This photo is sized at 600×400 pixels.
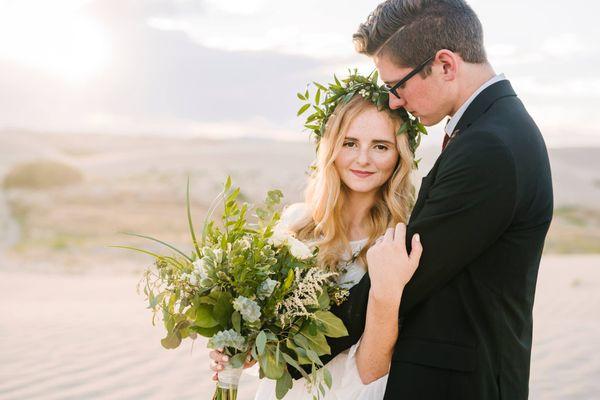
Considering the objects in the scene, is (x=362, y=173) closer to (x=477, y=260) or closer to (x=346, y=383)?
(x=346, y=383)

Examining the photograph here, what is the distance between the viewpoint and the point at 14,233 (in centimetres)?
2177

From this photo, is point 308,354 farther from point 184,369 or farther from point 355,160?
point 184,369

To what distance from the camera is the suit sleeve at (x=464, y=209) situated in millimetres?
2641

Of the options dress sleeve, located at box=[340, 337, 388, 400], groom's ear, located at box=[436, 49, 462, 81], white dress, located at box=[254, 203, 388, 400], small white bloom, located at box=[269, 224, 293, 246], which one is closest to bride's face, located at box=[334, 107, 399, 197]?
white dress, located at box=[254, 203, 388, 400]

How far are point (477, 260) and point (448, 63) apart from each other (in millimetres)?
830

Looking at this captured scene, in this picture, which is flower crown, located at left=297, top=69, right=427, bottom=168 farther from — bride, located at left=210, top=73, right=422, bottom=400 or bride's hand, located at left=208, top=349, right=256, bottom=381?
bride's hand, located at left=208, top=349, right=256, bottom=381

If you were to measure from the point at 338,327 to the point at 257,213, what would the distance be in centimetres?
63

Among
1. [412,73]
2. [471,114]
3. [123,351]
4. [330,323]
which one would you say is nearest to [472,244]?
[471,114]

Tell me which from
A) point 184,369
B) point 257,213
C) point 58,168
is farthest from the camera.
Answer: point 58,168

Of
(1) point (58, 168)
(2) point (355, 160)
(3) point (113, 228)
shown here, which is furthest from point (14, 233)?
(2) point (355, 160)

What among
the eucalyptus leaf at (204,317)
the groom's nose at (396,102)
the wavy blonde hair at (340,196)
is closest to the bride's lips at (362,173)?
the wavy blonde hair at (340,196)

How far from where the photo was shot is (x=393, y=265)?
2783 mm

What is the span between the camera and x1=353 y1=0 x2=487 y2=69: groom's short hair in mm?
2994

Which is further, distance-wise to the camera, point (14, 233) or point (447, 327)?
point (14, 233)
